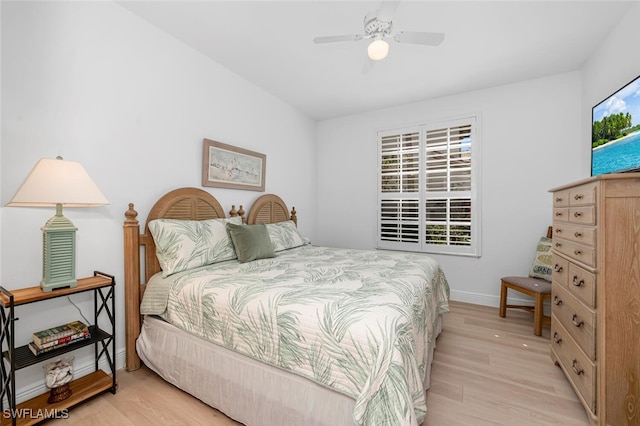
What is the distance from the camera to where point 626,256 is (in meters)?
1.36

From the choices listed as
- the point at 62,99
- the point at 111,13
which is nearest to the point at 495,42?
the point at 111,13

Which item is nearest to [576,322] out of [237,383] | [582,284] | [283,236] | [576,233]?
[582,284]

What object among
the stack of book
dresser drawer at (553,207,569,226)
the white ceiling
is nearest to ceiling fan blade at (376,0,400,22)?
the white ceiling

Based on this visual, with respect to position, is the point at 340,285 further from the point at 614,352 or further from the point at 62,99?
the point at 62,99

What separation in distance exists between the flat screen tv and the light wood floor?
151 centimetres

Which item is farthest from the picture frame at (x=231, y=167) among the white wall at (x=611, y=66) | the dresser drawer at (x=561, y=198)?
the white wall at (x=611, y=66)

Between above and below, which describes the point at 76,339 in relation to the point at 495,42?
below

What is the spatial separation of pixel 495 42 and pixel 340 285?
8.26ft

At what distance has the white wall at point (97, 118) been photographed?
1606 millimetres

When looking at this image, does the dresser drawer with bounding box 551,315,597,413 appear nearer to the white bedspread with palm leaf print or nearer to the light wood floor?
the light wood floor

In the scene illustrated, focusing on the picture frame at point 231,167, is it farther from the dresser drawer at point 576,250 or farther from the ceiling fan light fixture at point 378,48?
the dresser drawer at point 576,250

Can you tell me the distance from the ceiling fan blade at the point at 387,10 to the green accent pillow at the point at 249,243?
1.88 metres

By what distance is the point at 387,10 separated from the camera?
1.65 m

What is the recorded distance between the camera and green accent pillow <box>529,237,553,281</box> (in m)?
2.82
